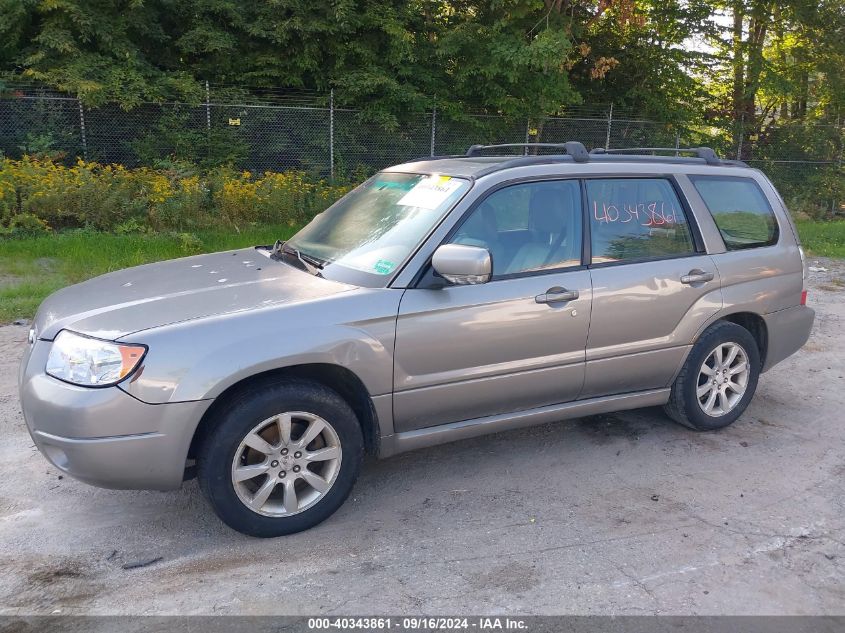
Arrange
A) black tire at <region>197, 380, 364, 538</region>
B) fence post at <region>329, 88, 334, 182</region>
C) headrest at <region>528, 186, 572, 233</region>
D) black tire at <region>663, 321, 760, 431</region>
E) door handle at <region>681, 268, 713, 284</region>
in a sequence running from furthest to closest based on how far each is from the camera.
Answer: fence post at <region>329, 88, 334, 182</region>
black tire at <region>663, 321, 760, 431</region>
door handle at <region>681, 268, 713, 284</region>
headrest at <region>528, 186, 572, 233</region>
black tire at <region>197, 380, 364, 538</region>

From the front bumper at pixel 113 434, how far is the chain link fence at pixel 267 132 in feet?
34.9

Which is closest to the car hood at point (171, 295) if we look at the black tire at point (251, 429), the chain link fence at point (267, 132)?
the black tire at point (251, 429)

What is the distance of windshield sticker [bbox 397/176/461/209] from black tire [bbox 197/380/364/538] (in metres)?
1.25

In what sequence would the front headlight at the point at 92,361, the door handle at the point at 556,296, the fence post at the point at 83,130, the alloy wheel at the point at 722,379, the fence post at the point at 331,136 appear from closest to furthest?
the front headlight at the point at 92,361, the door handle at the point at 556,296, the alloy wheel at the point at 722,379, the fence post at the point at 83,130, the fence post at the point at 331,136

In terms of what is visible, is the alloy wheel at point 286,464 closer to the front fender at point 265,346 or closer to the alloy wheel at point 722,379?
the front fender at point 265,346

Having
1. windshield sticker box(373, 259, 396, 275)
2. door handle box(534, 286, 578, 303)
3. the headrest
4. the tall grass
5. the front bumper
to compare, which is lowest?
the tall grass

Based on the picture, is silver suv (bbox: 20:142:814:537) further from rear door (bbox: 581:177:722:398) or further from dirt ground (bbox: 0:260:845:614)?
dirt ground (bbox: 0:260:845:614)

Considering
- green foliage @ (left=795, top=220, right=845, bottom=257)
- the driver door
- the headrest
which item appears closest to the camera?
the driver door

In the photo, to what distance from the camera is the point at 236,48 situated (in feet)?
49.2

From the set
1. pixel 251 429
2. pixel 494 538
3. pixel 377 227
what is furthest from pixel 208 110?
pixel 494 538

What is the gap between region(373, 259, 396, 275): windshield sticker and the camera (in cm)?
386

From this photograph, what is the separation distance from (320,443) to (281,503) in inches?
13.5

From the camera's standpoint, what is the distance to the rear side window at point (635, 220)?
4.44 m

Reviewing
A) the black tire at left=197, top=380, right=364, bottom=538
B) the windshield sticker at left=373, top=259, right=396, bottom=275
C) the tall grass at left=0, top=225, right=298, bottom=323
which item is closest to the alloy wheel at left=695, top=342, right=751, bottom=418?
the windshield sticker at left=373, top=259, right=396, bottom=275
